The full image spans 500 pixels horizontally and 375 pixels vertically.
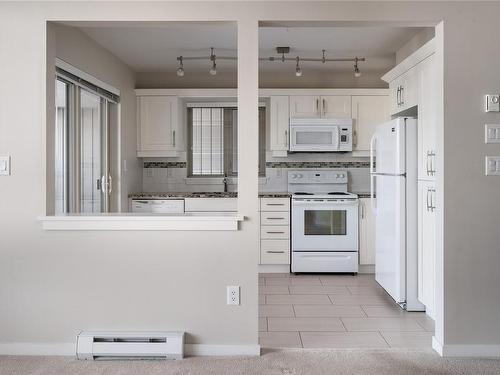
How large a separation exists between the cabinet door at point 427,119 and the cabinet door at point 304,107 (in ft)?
6.11

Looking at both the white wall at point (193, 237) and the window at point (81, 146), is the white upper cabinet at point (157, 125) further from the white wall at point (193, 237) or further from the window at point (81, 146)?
the white wall at point (193, 237)

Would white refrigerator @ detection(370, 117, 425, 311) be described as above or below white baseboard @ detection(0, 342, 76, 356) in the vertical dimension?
above

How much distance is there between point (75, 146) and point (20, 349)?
5.58 feet

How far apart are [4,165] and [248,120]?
1.50m

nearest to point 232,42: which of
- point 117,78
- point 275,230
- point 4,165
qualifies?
point 117,78

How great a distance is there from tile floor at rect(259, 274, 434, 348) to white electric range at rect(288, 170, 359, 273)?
24 centimetres

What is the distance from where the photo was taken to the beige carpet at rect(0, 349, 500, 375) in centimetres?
266

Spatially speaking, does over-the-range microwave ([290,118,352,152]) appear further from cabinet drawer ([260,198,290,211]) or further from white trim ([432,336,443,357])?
white trim ([432,336,443,357])

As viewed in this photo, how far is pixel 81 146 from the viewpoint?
4.08 meters

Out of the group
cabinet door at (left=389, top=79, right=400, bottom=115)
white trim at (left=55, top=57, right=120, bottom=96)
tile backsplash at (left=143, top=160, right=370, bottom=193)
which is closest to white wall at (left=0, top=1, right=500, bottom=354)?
white trim at (left=55, top=57, right=120, bottom=96)

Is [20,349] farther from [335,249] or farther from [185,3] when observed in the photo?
[335,249]

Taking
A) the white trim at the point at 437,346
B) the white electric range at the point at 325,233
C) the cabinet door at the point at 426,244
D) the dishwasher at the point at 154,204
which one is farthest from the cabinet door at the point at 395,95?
the dishwasher at the point at 154,204

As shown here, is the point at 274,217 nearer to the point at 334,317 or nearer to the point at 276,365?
the point at 334,317

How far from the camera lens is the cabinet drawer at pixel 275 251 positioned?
5.21m
